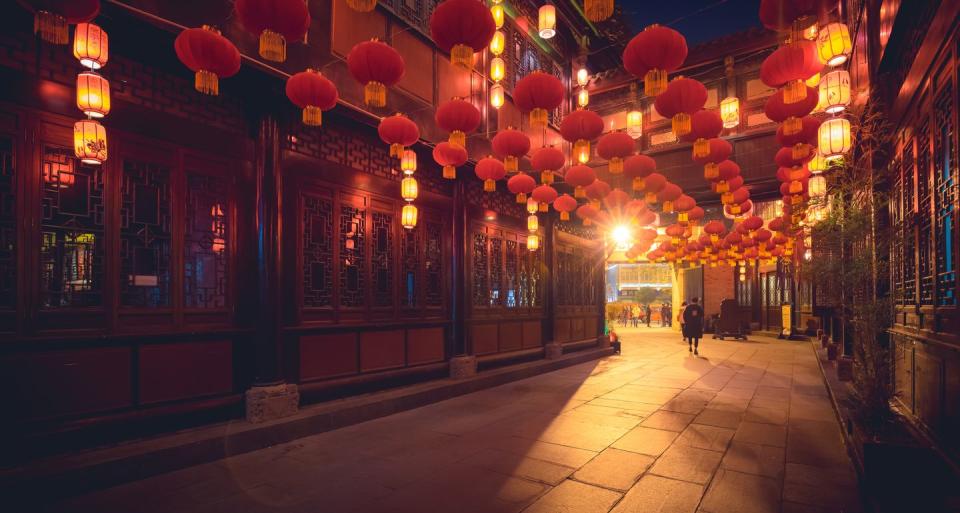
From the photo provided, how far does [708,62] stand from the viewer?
12.7 m

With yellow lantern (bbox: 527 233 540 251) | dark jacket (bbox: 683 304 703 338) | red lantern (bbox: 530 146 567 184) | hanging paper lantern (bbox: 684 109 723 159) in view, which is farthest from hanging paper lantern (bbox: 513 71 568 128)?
dark jacket (bbox: 683 304 703 338)

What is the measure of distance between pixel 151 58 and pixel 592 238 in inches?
469

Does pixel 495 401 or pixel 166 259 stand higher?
pixel 166 259

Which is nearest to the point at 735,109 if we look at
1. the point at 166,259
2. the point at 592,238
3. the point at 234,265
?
the point at 592,238

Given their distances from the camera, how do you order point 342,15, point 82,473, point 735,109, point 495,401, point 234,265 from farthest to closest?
1. point 735,109
2. point 495,401
3. point 342,15
4. point 234,265
5. point 82,473

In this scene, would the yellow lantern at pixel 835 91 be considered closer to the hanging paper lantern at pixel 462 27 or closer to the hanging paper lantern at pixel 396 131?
the hanging paper lantern at pixel 462 27

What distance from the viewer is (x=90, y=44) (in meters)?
3.72

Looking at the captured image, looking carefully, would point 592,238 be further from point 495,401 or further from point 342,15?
point 342,15

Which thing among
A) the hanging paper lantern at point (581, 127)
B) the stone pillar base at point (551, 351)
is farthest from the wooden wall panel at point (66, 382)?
the stone pillar base at point (551, 351)

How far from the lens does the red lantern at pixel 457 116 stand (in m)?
5.51

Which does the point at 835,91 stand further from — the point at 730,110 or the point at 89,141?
the point at 89,141

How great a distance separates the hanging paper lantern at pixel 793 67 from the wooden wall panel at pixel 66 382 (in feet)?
23.1

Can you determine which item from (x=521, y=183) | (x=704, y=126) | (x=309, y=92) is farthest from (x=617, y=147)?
(x=309, y=92)

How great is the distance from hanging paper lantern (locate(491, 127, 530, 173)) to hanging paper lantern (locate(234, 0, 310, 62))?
320 cm
